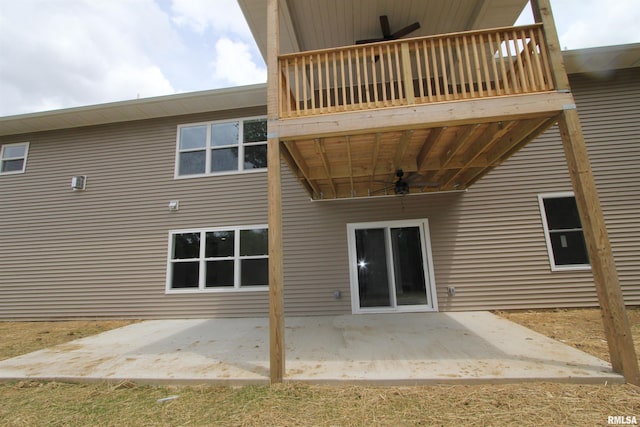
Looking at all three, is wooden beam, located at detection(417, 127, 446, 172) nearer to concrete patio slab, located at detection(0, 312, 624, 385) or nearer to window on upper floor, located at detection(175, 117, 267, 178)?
concrete patio slab, located at detection(0, 312, 624, 385)

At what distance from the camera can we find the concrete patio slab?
288 centimetres

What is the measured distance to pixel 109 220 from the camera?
23.4ft

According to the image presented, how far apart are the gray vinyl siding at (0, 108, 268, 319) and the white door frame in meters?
2.03

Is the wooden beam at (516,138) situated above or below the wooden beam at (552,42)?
below

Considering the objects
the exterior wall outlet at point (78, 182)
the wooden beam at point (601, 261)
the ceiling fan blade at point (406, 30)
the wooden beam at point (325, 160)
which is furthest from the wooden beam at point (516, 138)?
the exterior wall outlet at point (78, 182)

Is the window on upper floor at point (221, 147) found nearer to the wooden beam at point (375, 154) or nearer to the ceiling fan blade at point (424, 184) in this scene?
the wooden beam at point (375, 154)

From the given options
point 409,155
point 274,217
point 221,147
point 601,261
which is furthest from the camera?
point 221,147

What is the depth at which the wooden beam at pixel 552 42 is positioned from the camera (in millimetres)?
3144

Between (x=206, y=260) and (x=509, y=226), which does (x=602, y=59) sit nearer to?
(x=509, y=226)

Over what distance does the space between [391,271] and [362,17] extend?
4.82 meters

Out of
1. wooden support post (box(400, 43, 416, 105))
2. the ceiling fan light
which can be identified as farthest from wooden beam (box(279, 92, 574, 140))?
the ceiling fan light

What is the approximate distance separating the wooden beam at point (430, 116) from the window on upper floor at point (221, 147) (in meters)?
3.75

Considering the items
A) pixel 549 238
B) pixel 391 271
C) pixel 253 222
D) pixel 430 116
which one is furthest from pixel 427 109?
pixel 549 238

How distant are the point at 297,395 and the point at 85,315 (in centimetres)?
687
